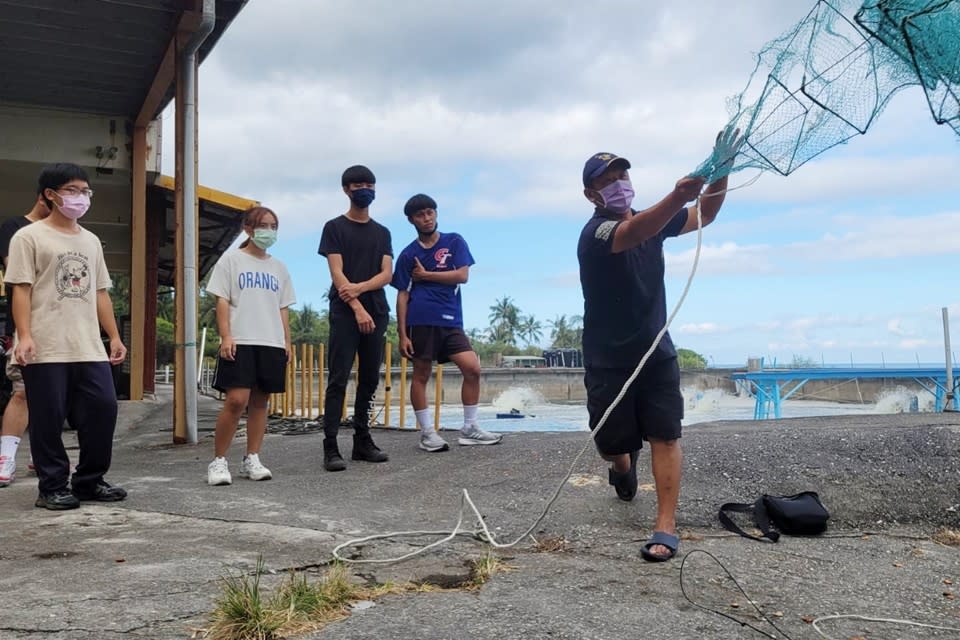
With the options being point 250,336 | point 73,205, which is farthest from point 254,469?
point 73,205

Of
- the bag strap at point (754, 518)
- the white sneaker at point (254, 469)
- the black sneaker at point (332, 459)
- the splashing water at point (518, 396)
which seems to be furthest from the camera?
the splashing water at point (518, 396)

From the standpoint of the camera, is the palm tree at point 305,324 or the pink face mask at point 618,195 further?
the palm tree at point 305,324

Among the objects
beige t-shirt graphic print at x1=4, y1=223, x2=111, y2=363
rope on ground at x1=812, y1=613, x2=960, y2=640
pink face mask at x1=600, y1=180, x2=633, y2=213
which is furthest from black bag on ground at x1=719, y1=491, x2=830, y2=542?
beige t-shirt graphic print at x1=4, y1=223, x2=111, y2=363

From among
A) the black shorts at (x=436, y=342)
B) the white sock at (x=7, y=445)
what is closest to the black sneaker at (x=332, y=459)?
the black shorts at (x=436, y=342)

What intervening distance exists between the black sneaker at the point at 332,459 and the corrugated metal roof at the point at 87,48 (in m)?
4.66

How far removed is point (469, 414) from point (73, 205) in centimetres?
306

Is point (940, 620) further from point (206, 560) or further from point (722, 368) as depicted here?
point (722, 368)

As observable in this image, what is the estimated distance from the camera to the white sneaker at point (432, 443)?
5.61 metres

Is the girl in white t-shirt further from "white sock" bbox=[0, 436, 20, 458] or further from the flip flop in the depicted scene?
the flip flop

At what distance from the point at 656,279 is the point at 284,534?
196 centimetres

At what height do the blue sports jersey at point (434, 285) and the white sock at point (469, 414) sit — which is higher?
the blue sports jersey at point (434, 285)

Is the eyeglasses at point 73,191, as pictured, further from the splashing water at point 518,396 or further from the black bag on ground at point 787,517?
the splashing water at point 518,396

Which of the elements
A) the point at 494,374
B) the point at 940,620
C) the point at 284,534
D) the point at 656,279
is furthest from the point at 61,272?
the point at 494,374

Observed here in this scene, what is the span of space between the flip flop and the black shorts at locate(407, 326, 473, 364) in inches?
110
